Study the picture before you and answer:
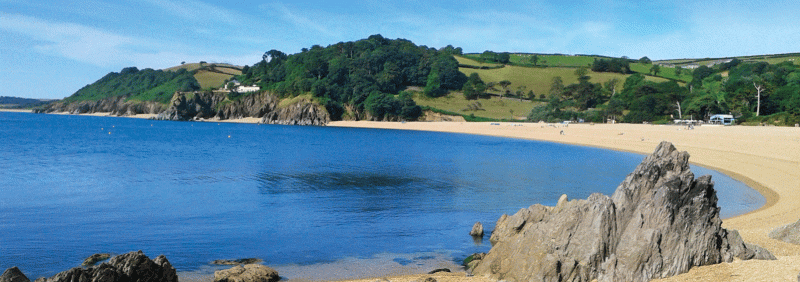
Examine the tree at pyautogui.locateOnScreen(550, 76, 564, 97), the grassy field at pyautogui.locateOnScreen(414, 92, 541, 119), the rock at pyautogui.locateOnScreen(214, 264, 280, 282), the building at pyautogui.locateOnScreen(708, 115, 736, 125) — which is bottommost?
the rock at pyautogui.locateOnScreen(214, 264, 280, 282)

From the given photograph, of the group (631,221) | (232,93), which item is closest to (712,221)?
(631,221)

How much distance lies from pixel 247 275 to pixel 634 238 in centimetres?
749

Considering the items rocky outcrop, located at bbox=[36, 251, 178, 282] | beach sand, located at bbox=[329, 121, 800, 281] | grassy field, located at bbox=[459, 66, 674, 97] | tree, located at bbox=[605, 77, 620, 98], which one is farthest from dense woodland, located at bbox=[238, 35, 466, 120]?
rocky outcrop, located at bbox=[36, 251, 178, 282]

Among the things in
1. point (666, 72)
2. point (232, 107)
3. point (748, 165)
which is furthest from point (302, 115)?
point (748, 165)

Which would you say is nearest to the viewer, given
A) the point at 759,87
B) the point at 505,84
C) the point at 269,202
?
the point at 269,202

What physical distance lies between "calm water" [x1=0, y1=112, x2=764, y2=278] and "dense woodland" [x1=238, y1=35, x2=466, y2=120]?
9515cm

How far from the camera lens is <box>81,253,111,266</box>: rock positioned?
12.7m

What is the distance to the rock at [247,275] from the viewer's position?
36.0 ft

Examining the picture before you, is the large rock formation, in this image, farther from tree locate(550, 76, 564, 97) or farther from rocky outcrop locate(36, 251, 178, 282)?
tree locate(550, 76, 564, 97)

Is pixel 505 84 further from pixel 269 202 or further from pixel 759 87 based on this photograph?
pixel 269 202

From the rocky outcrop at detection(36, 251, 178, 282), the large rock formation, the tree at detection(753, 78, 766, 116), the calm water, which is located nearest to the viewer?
the rocky outcrop at detection(36, 251, 178, 282)

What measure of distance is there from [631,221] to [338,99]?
139040 millimetres

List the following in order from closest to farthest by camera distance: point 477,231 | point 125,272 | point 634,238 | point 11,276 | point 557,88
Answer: point 11,276
point 125,272
point 634,238
point 477,231
point 557,88

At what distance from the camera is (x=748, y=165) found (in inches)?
1310
